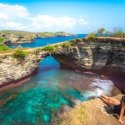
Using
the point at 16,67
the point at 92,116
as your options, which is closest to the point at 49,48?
the point at 16,67

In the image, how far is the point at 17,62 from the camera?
38.7 meters

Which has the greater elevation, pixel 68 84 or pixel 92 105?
pixel 92 105

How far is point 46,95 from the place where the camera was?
33000 mm

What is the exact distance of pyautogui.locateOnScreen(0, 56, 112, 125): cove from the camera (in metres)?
25.4

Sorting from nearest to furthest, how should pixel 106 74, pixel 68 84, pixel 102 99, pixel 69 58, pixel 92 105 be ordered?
1. pixel 92 105
2. pixel 102 99
3. pixel 68 84
4. pixel 106 74
5. pixel 69 58

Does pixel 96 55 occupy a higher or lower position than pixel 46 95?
higher

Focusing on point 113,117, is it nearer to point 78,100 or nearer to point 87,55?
point 78,100

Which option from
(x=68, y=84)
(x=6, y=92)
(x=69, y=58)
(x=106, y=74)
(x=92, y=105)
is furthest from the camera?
(x=69, y=58)

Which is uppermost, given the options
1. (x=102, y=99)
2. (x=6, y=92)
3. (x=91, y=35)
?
(x=91, y=35)

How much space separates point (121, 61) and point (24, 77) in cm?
1782

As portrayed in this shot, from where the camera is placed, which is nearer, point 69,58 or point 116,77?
point 116,77

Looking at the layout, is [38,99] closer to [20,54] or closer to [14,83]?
[14,83]

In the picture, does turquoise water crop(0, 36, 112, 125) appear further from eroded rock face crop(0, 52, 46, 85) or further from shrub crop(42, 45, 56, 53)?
shrub crop(42, 45, 56, 53)

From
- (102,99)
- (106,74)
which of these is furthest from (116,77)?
(102,99)
